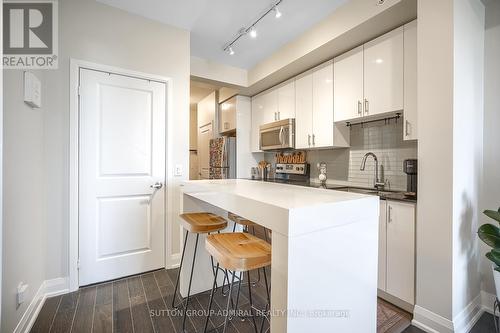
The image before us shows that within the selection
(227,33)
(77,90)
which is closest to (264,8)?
(227,33)

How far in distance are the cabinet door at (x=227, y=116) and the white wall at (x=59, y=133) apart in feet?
5.00

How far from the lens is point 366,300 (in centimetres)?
120

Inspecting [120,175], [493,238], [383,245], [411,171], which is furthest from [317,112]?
[120,175]

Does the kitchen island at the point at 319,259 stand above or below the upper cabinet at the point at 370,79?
below

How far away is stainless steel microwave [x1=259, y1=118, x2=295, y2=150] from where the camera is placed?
3.27m

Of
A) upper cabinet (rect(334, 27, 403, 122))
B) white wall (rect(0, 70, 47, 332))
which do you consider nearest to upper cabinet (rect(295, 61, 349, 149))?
upper cabinet (rect(334, 27, 403, 122))

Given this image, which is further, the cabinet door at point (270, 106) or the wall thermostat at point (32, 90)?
the cabinet door at point (270, 106)

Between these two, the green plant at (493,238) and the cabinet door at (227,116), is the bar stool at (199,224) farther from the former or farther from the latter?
the cabinet door at (227,116)

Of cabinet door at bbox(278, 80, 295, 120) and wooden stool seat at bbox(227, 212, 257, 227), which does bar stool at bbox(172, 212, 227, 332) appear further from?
cabinet door at bbox(278, 80, 295, 120)

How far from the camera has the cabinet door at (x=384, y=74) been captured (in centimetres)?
206

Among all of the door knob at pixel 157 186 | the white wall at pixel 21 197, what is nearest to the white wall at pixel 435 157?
the door knob at pixel 157 186

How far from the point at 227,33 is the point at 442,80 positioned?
212 centimetres

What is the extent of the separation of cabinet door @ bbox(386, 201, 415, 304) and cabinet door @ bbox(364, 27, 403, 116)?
89cm

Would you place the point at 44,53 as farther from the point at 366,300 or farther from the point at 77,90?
the point at 366,300
